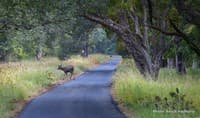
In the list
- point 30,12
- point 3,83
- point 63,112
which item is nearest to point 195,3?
point 63,112

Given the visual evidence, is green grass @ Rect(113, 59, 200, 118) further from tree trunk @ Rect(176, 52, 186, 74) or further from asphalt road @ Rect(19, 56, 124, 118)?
tree trunk @ Rect(176, 52, 186, 74)

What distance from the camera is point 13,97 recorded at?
20141mm

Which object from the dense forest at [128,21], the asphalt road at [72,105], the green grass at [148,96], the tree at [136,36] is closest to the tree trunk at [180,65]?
the dense forest at [128,21]

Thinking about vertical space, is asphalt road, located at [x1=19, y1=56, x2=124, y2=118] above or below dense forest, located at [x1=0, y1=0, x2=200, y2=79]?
below

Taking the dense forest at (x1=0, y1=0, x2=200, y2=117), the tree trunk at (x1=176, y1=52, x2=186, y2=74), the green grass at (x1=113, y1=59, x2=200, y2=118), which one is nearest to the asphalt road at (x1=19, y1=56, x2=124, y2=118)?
the green grass at (x1=113, y1=59, x2=200, y2=118)

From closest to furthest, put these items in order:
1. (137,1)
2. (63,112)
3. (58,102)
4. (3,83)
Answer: (63,112) → (58,102) → (3,83) → (137,1)

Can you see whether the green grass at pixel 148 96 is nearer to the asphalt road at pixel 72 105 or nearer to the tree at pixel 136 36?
the asphalt road at pixel 72 105

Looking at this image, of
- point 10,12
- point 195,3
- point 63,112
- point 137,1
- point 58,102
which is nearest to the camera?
point 195,3

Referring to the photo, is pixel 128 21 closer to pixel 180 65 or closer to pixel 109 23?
pixel 109 23

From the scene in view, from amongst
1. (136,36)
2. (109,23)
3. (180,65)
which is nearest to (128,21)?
(136,36)

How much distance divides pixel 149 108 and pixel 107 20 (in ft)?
34.3

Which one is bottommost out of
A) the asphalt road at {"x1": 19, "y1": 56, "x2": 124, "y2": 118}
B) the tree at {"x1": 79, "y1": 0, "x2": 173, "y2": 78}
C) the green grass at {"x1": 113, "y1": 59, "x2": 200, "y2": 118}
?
the asphalt road at {"x1": 19, "y1": 56, "x2": 124, "y2": 118}

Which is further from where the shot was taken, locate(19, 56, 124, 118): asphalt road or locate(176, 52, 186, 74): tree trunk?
locate(176, 52, 186, 74): tree trunk

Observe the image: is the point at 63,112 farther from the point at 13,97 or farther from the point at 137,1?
the point at 137,1
